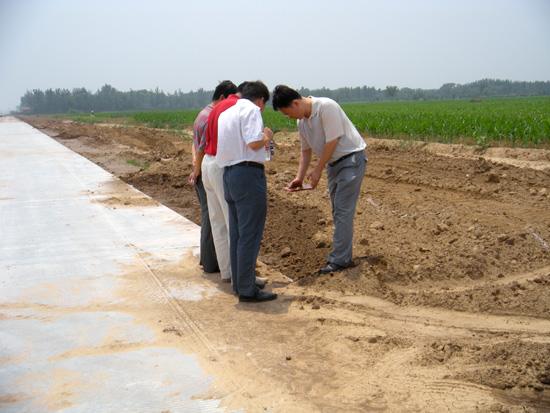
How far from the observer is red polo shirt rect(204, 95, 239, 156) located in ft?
16.2

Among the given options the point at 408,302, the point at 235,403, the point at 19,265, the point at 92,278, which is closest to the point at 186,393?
the point at 235,403

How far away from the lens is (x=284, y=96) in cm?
519

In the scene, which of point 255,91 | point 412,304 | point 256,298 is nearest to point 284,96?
point 255,91

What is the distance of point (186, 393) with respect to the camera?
3.41 meters

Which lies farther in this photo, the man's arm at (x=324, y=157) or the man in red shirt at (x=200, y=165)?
the man in red shirt at (x=200, y=165)

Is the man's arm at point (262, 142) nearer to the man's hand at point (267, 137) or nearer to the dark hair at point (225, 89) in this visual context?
the man's hand at point (267, 137)

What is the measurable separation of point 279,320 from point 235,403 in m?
1.34

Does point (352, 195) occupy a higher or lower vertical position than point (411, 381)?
higher

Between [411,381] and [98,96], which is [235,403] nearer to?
[411,381]

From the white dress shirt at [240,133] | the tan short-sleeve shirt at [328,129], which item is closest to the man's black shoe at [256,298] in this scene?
the white dress shirt at [240,133]

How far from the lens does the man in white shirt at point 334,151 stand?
5.26 meters

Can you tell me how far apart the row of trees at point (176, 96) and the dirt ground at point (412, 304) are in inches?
4562

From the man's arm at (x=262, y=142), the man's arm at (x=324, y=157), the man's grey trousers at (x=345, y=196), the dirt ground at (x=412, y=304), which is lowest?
the dirt ground at (x=412, y=304)

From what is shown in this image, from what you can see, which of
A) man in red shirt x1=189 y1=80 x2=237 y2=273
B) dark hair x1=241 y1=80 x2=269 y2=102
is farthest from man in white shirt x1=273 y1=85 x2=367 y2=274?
man in red shirt x1=189 y1=80 x2=237 y2=273
